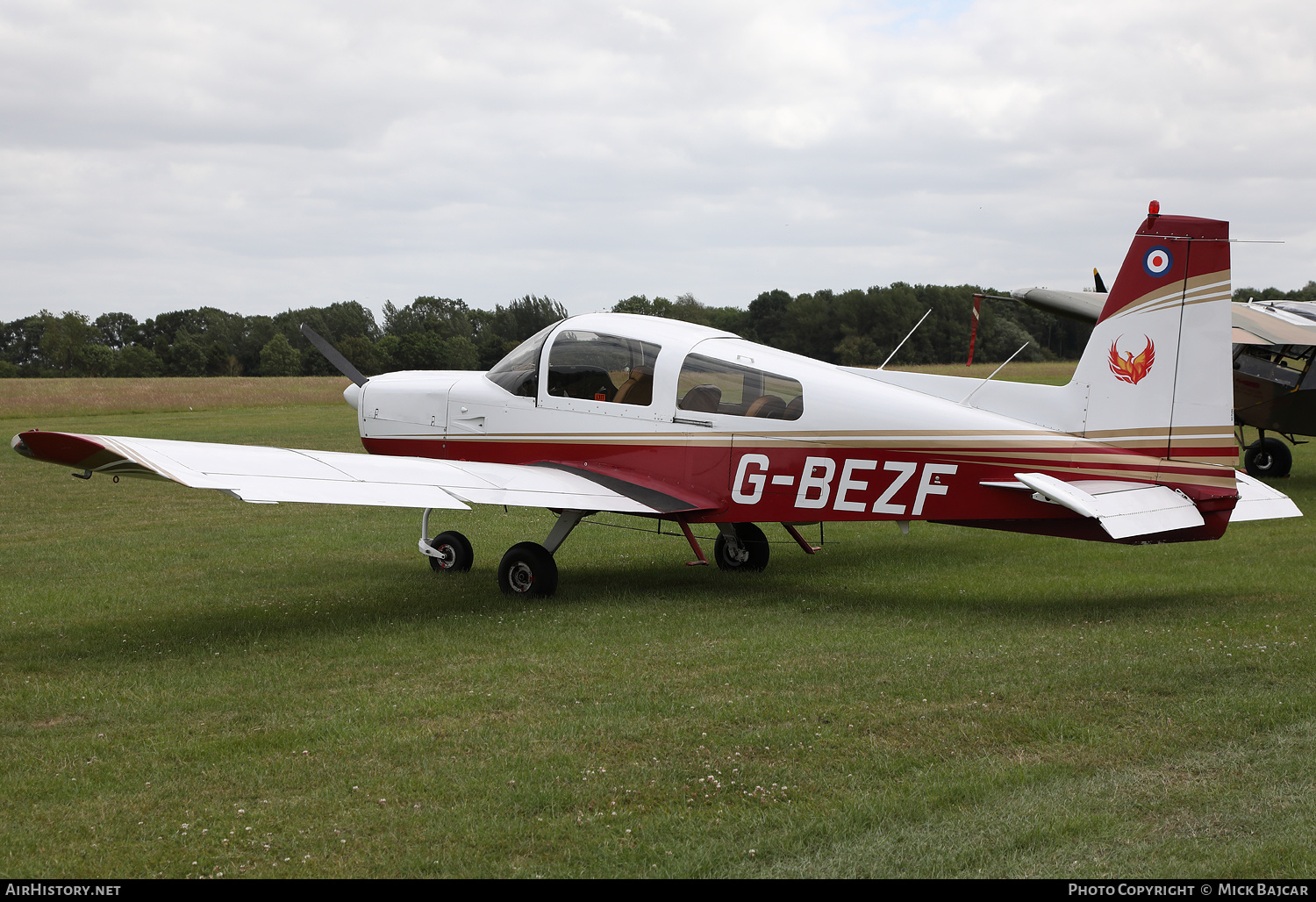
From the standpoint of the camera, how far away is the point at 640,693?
5.70 m

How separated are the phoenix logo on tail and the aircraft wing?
3.21 metres

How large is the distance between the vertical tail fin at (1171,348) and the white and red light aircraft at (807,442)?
0.04 ft

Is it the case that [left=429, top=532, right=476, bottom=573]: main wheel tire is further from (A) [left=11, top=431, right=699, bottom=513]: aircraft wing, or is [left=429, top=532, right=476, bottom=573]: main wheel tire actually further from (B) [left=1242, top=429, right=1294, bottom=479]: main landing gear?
(B) [left=1242, top=429, right=1294, bottom=479]: main landing gear

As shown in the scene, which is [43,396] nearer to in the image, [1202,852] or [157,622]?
[157,622]

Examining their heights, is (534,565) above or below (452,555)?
above

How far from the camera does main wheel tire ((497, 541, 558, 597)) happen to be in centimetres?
834

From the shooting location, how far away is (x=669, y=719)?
5219 mm

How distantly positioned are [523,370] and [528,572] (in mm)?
1901

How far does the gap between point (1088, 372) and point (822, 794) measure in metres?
4.36

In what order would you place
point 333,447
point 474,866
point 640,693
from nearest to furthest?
point 474,866 → point 640,693 → point 333,447

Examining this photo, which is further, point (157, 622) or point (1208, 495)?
point (157, 622)

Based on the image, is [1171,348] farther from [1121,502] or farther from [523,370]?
[523,370]

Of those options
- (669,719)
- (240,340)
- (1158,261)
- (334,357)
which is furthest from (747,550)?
(240,340)
